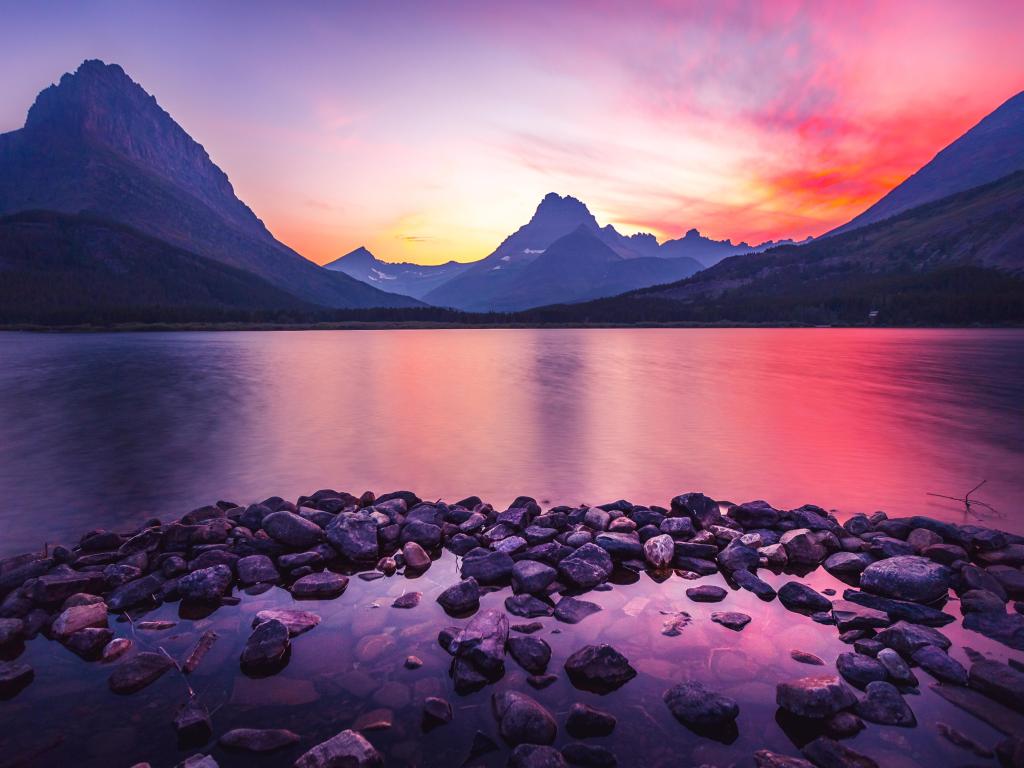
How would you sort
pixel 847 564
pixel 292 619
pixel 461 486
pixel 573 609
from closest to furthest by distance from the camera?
pixel 292 619, pixel 573 609, pixel 847 564, pixel 461 486

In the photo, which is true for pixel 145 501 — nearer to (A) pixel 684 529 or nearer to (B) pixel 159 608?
(B) pixel 159 608

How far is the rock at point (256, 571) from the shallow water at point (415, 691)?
79 cm

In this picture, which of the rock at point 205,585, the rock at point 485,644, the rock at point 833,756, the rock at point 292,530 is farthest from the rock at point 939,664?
the rock at point 205,585

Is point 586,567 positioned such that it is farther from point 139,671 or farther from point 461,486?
point 461,486

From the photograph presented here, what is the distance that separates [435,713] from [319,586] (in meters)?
4.50

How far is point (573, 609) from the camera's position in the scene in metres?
9.52

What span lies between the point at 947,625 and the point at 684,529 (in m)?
5.05

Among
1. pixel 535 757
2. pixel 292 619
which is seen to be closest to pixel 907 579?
pixel 535 757

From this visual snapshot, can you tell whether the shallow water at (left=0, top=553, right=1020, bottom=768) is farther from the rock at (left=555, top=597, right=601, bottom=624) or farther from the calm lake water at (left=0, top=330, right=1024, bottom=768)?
the rock at (left=555, top=597, right=601, bottom=624)

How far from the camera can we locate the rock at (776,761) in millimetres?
5824

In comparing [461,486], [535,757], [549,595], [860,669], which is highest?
[535,757]

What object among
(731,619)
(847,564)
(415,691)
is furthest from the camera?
(847,564)

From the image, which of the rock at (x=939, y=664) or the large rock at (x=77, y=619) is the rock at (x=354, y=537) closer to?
the large rock at (x=77, y=619)

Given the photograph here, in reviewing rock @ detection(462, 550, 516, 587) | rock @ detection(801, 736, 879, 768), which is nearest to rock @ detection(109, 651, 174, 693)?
rock @ detection(462, 550, 516, 587)
